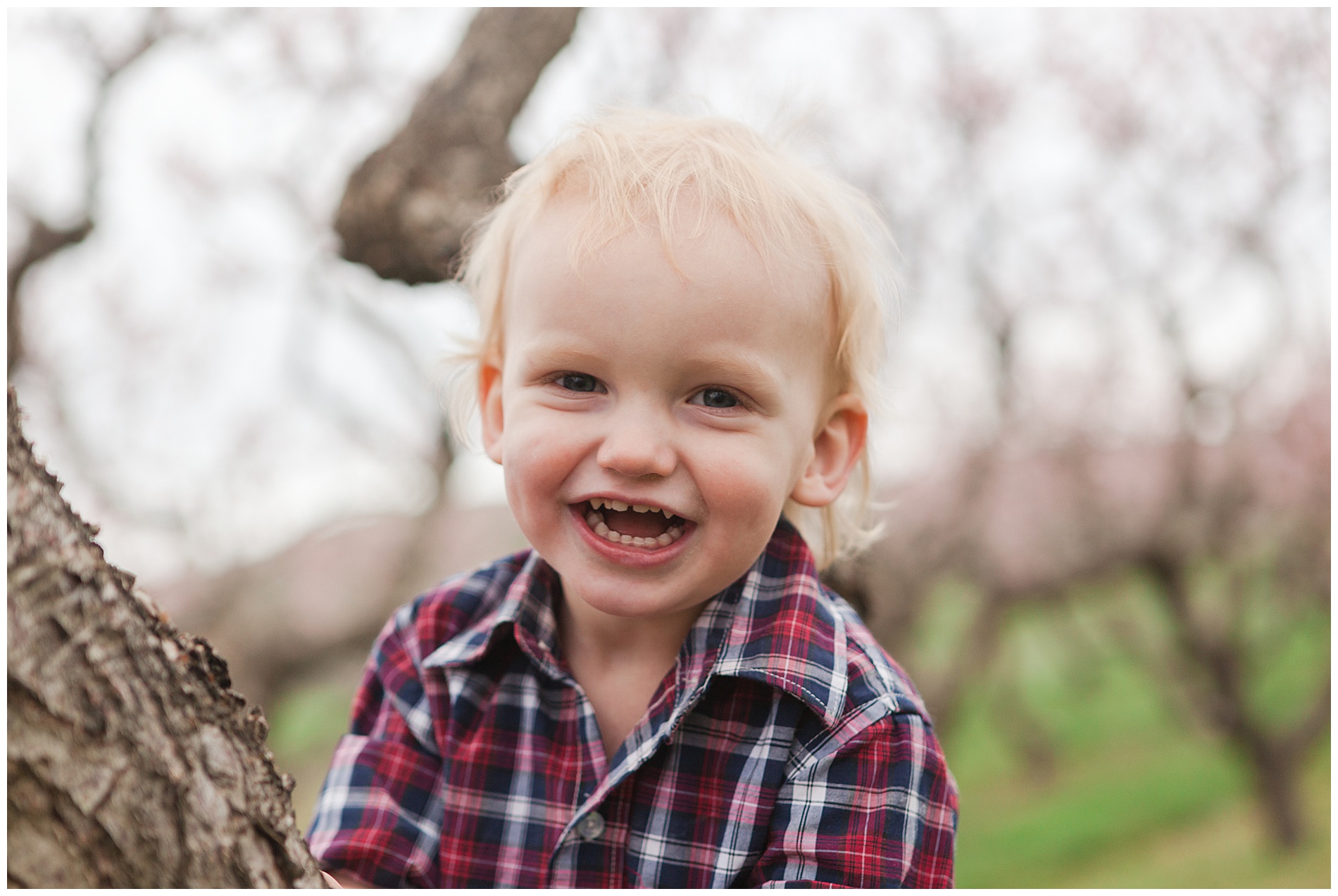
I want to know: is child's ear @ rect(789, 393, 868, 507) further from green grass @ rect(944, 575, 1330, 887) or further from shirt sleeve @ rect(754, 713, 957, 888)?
green grass @ rect(944, 575, 1330, 887)

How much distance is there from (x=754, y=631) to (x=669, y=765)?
0.22 metres

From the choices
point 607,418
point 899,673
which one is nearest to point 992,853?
point 899,673

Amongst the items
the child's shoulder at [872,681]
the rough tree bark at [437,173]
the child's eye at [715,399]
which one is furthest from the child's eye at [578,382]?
the rough tree bark at [437,173]

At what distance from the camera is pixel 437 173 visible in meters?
1.95

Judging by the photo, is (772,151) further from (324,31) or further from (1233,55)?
(1233,55)

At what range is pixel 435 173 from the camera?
195cm

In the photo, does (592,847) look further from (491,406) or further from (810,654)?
(491,406)

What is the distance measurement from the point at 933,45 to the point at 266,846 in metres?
5.43

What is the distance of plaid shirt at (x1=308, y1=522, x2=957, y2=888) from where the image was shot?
121cm

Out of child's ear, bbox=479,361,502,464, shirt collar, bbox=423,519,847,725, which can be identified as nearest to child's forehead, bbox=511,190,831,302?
child's ear, bbox=479,361,502,464

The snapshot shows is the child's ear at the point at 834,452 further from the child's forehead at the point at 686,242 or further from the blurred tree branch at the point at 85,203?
the blurred tree branch at the point at 85,203

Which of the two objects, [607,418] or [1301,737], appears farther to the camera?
[1301,737]

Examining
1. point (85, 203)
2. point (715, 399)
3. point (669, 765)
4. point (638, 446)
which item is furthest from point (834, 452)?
Answer: point (85, 203)

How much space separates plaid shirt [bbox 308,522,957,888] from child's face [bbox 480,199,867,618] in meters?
0.15
